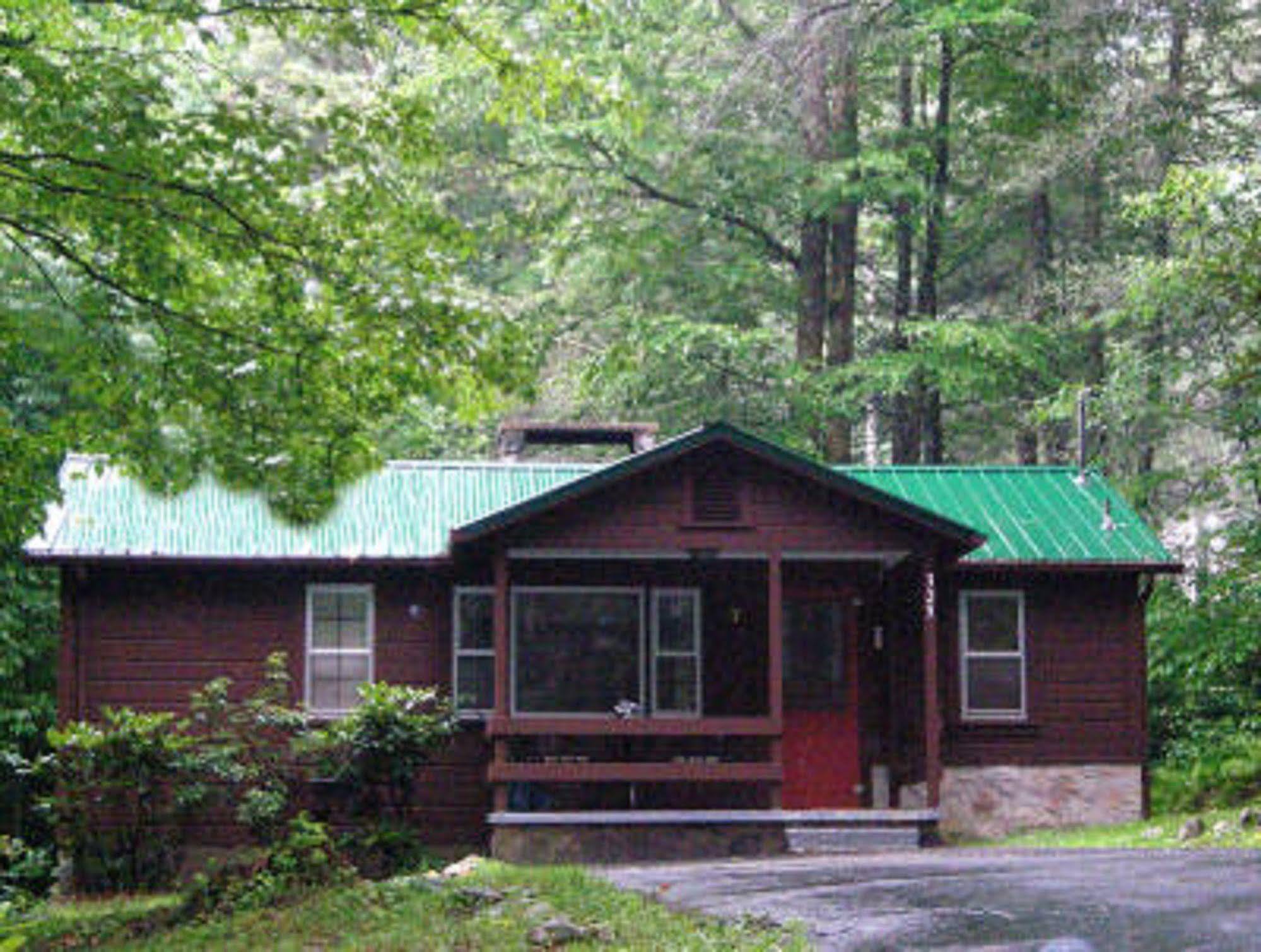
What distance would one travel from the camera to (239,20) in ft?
40.5

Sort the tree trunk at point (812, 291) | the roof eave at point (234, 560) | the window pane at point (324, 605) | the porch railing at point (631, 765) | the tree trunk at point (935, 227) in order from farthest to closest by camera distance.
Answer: the tree trunk at point (812, 291), the tree trunk at point (935, 227), the window pane at point (324, 605), the roof eave at point (234, 560), the porch railing at point (631, 765)

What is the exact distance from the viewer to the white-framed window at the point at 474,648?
18859 millimetres

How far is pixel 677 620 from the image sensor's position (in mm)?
19203

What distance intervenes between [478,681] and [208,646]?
273cm

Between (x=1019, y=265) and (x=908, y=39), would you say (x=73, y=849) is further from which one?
(x=1019, y=265)

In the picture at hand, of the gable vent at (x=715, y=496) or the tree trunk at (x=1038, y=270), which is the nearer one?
the gable vent at (x=715, y=496)

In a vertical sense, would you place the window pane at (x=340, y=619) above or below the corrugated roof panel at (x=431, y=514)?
below

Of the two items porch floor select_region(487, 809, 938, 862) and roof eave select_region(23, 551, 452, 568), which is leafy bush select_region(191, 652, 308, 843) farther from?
porch floor select_region(487, 809, 938, 862)

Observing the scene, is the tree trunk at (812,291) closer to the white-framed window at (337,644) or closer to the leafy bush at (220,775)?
the white-framed window at (337,644)

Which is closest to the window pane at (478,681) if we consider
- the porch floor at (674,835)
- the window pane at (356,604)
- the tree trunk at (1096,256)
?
the window pane at (356,604)

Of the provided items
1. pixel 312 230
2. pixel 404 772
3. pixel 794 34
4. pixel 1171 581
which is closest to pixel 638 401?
pixel 794 34

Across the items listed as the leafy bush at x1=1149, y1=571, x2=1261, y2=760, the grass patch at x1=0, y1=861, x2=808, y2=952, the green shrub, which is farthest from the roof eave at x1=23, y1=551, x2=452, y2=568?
the leafy bush at x1=1149, y1=571, x2=1261, y2=760

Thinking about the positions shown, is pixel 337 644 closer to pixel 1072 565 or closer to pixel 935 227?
pixel 1072 565

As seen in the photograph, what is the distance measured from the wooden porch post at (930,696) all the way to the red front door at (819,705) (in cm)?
164
